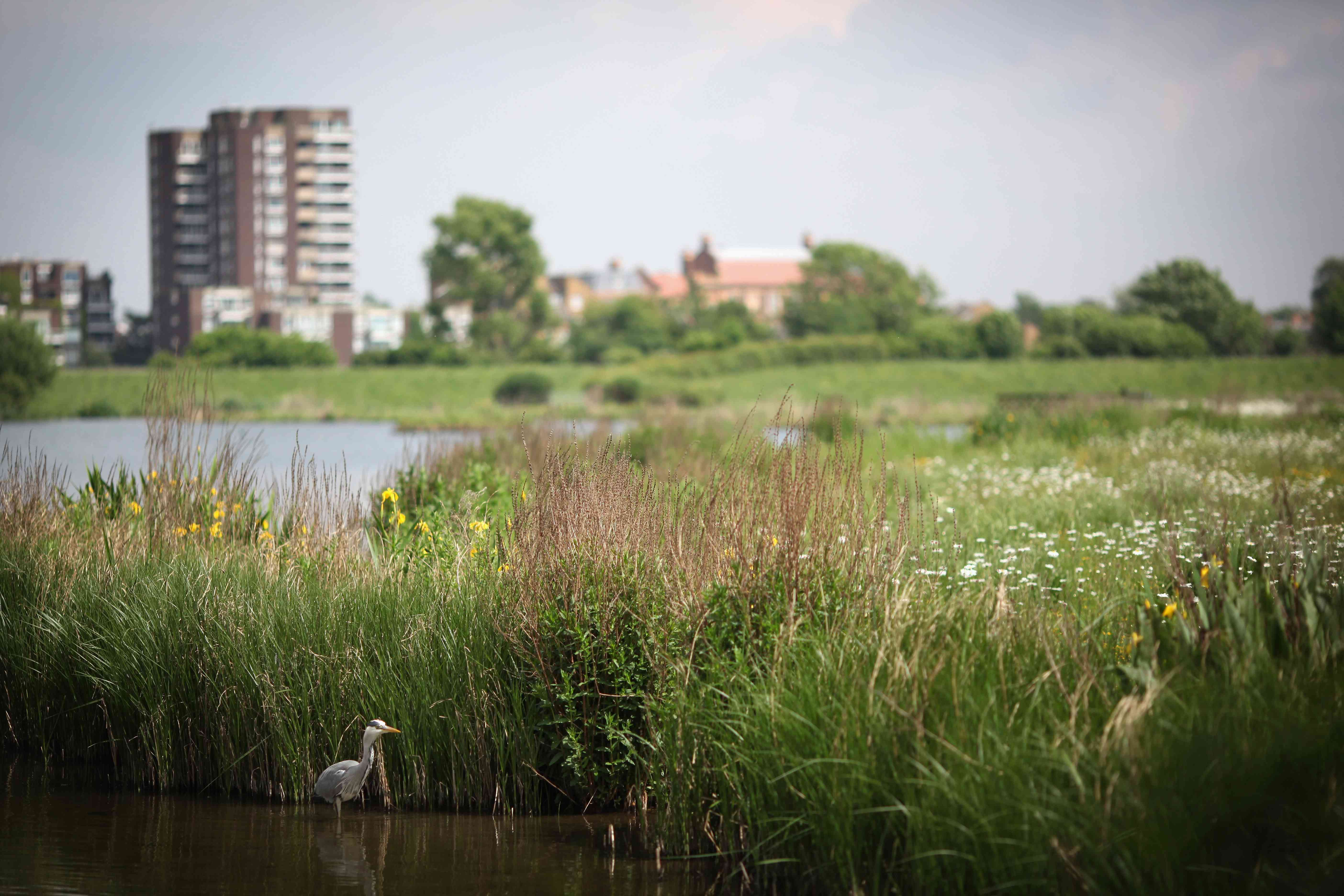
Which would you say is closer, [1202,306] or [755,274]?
[1202,306]

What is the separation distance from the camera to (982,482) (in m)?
15.2

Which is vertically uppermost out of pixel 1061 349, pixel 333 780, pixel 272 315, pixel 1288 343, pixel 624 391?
pixel 272 315

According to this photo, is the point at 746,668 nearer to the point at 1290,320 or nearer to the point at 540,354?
the point at 540,354

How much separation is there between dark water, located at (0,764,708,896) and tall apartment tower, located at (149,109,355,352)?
105432mm

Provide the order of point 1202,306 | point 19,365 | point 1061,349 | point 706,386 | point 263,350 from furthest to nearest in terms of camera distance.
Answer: point 263,350, point 1202,306, point 1061,349, point 706,386, point 19,365

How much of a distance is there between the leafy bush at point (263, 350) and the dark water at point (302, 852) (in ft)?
213

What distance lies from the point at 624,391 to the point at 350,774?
1966 inches

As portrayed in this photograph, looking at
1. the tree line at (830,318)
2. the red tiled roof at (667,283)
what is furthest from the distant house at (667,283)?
the tree line at (830,318)

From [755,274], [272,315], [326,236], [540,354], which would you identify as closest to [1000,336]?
[540,354]

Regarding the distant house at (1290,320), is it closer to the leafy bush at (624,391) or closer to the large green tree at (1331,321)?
the large green tree at (1331,321)

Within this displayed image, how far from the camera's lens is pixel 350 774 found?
231 inches

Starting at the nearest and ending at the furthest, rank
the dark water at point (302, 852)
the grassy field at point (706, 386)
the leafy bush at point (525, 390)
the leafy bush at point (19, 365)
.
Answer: the dark water at point (302, 852) < the leafy bush at point (19, 365) < the grassy field at point (706, 386) < the leafy bush at point (525, 390)

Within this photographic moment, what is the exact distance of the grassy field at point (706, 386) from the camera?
46594mm

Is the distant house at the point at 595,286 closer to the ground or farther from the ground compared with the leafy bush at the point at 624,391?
farther from the ground
